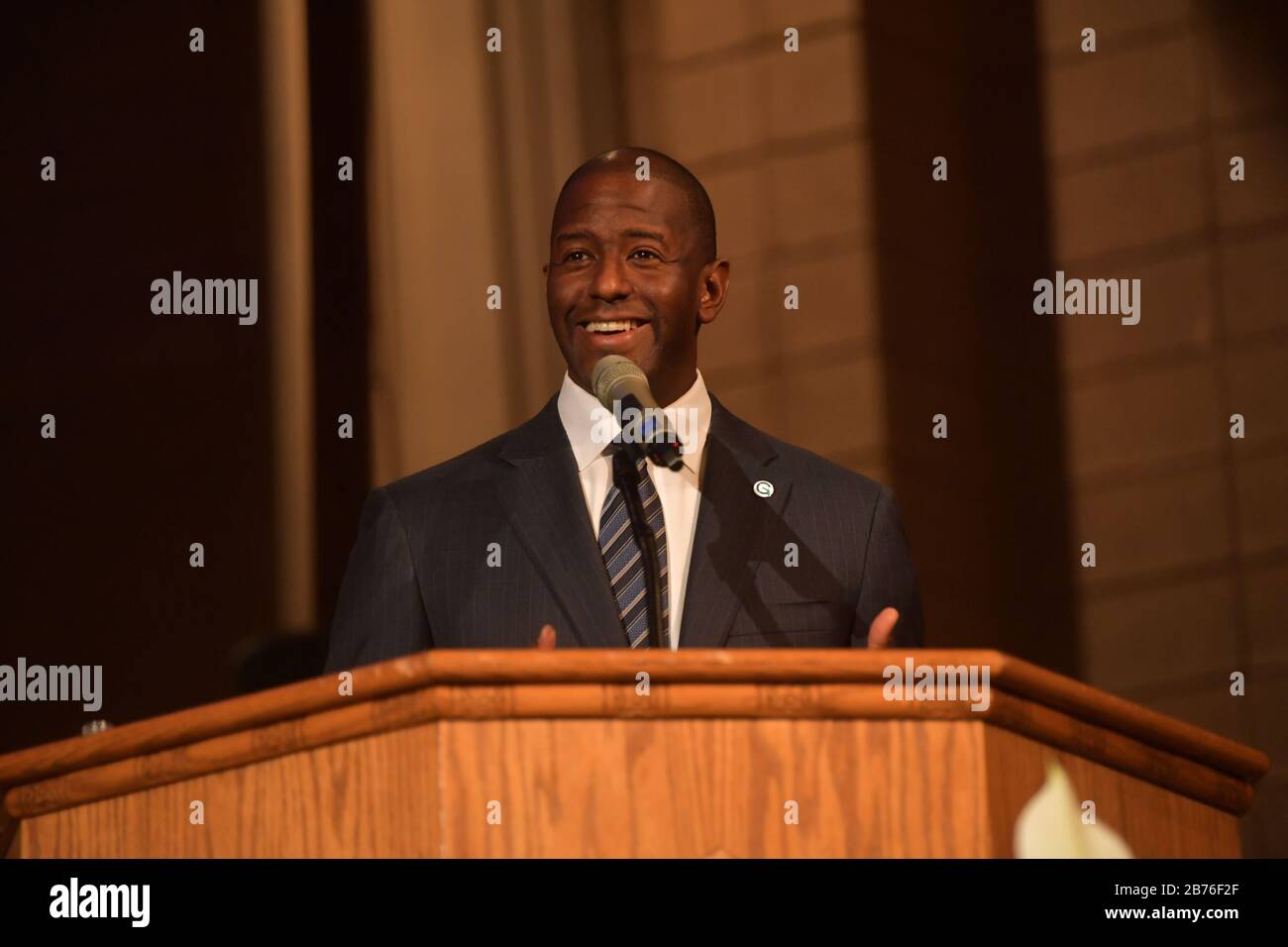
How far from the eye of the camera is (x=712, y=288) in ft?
9.52

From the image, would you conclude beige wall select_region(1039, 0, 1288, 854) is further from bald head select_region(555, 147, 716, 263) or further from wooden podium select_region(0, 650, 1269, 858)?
wooden podium select_region(0, 650, 1269, 858)

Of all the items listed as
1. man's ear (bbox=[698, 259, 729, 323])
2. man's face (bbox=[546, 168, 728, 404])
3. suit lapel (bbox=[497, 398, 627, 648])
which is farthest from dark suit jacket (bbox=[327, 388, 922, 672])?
man's ear (bbox=[698, 259, 729, 323])

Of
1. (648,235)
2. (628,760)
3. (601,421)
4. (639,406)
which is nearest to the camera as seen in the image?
(628,760)

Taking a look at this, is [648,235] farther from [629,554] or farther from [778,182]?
[778,182]

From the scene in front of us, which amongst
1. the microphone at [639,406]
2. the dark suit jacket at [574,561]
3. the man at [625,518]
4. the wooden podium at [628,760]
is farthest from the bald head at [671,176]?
the wooden podium at [628,760]

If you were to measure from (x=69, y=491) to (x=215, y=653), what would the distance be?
0.40 m

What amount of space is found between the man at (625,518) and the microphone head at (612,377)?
0.20 meters

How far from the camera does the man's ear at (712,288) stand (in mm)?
2870

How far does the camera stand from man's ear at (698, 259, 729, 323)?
2870 mm

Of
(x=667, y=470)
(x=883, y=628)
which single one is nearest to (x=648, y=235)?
(x=667, y=470)

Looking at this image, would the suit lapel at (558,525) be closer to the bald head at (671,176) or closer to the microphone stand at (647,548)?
the microphone stand at (647,548)

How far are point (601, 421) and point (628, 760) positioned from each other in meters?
1.04
